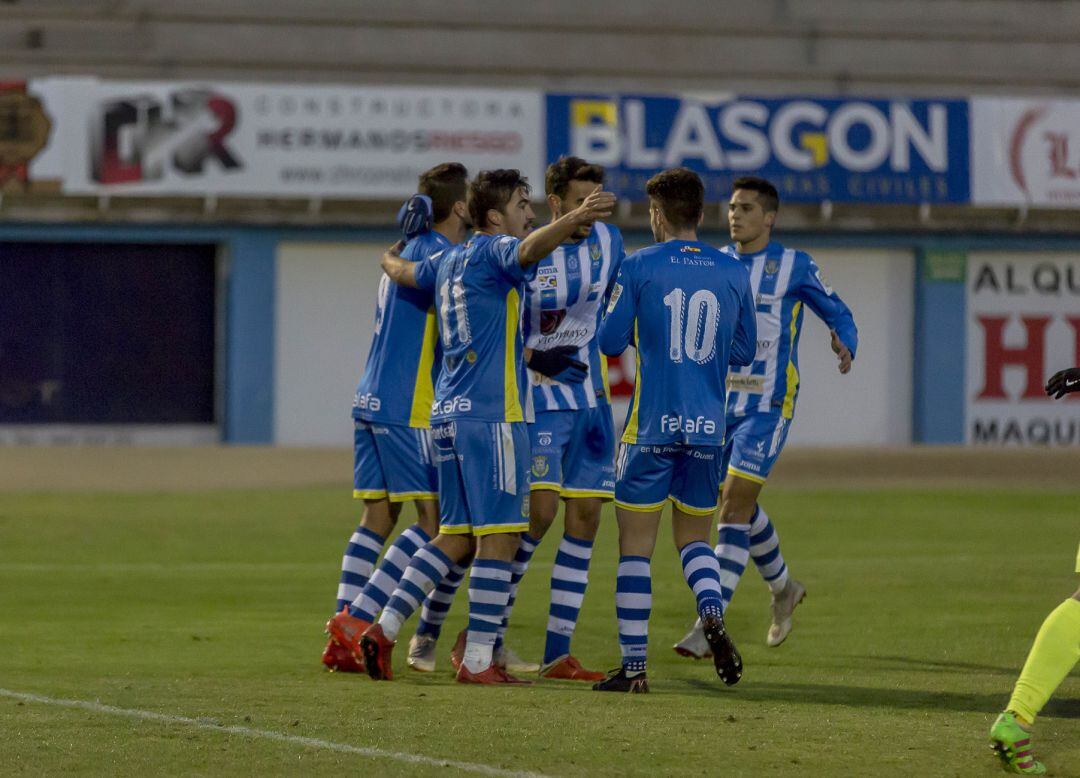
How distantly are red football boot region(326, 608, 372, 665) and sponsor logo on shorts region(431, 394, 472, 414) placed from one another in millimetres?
1048

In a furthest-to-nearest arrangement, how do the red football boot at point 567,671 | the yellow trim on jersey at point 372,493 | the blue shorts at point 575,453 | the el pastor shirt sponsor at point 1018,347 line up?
1. the el pastor shirt sponsor at point 1018,347
2. the yellow trim on jersey at point 372,493
3. the blue shorts at point 575,453
4. the red football boot at point 567,671

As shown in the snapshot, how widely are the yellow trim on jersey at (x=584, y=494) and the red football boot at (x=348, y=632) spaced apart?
3.70 feet

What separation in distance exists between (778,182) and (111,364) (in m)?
10.2

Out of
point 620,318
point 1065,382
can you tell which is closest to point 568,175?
point 620,318

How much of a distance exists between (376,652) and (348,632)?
28cm

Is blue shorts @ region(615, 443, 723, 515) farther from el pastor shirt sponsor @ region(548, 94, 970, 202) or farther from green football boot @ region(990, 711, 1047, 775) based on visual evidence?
el pastor shirt sponsor @ region(548, 94, 970, 202)

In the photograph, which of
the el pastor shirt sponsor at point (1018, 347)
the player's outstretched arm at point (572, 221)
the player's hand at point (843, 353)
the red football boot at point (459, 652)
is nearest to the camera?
the player's outstretched arm at point (572, 221)

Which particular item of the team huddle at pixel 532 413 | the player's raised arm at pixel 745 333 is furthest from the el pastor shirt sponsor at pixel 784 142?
the player's raised arm at pixel 745 333

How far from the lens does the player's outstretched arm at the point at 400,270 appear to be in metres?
8.88

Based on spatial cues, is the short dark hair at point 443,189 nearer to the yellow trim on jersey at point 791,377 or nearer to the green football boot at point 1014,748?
the yellow trim on jersey at point 791,377

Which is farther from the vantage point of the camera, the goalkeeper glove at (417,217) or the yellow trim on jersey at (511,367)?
the goalkeeper glove at (417,217)

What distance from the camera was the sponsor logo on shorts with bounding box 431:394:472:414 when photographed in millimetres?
8523

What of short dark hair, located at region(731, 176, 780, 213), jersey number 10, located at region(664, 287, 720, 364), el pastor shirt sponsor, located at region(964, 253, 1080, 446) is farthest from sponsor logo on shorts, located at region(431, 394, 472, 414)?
el pastor shirt sponsor, located at region(964, 253, 1080, 446)

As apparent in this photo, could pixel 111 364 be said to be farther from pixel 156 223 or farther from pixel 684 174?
pixel 684 174
